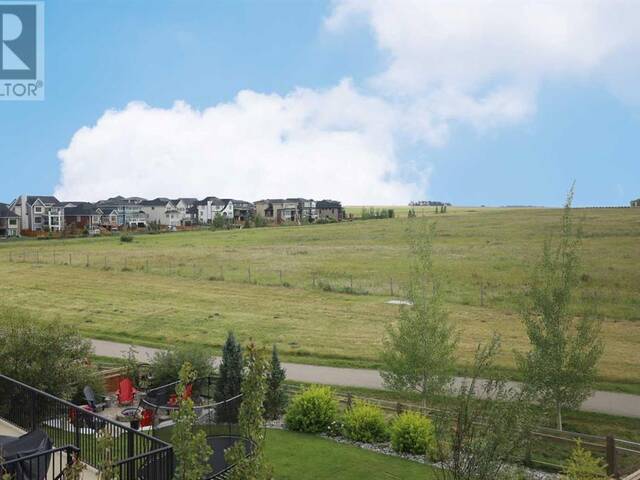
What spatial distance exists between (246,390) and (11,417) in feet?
30.5

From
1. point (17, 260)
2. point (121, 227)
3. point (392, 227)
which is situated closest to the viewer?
point (17, 260)

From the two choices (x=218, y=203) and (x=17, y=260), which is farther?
(x=218, y=203)

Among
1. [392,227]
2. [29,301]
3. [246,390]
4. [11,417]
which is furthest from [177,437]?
[392,227]

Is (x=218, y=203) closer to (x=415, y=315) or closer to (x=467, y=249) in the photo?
(x=467, y=249)

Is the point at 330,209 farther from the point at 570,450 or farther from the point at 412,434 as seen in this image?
the point at 412,434

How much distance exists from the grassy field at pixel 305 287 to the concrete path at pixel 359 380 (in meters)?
1.68

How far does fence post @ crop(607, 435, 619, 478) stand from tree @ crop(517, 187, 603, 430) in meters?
3.10

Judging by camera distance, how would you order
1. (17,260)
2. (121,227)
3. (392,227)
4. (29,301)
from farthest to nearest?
1. (121,227)
2. (392,227)
3. (17,260)
4. (29,301)

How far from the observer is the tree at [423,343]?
1781cm

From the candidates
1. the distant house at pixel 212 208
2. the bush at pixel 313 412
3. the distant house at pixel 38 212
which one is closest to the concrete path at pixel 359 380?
the bush at pixel 313 412

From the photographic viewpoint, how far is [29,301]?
4103 cm

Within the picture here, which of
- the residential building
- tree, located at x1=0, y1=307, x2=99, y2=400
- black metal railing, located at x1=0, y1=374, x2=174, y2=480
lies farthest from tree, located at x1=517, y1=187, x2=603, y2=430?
the residential building

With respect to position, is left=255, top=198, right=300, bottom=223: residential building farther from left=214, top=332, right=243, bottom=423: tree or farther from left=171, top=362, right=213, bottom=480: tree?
left=171, top=362, right=213, bottom=480: tree

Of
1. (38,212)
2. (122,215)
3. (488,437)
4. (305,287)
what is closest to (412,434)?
(488,437)
